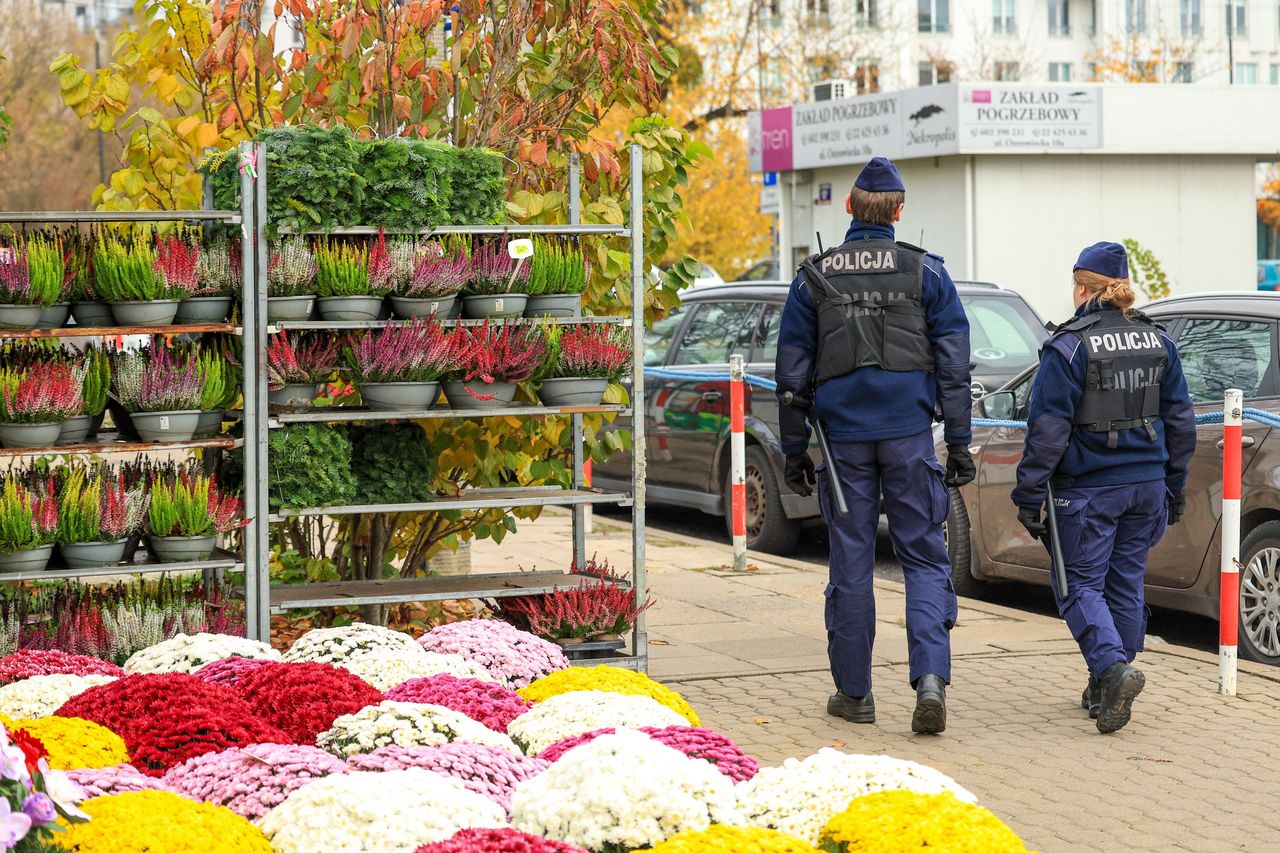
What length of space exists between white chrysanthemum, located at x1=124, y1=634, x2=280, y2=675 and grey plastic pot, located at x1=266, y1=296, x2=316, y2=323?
1.56 m

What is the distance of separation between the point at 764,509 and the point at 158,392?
645 centimetres

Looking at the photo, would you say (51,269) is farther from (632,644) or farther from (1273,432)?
(1273,432)

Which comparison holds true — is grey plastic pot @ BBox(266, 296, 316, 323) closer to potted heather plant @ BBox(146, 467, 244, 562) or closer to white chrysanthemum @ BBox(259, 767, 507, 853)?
potted heather plant @ BBox(146, 467, 244, 562)

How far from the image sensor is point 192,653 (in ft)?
20.3

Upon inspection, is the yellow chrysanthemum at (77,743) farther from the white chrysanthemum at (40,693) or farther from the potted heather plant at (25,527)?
the potted heather plant at (25,527)

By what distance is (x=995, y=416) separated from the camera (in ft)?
33.2

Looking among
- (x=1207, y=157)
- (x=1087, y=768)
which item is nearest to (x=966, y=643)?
(x=1087, y=768)

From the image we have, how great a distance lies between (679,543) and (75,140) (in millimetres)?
57406

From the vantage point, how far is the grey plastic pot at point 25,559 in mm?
6836

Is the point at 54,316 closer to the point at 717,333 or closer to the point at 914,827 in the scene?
the point at 914,827

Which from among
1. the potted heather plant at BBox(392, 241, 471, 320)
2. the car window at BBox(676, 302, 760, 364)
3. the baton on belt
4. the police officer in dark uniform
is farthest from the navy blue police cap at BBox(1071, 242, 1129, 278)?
the car window at BBox(676, 302, 760, 364)

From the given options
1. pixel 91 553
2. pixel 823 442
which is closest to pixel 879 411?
pixel 823 442

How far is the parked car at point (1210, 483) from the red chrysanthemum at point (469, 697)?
430cm

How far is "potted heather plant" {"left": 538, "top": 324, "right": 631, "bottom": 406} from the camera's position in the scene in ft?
25.7
